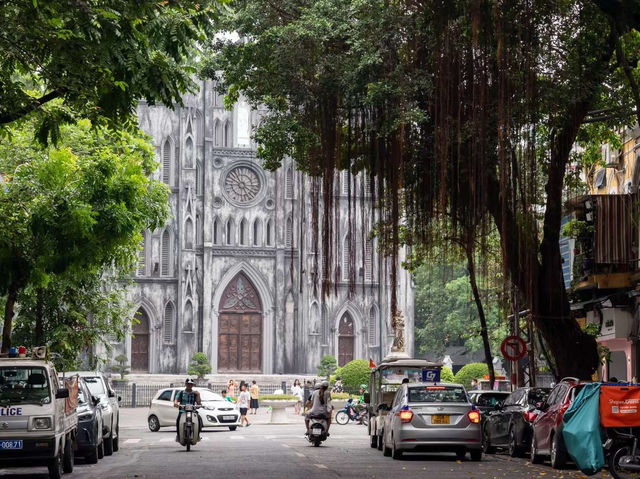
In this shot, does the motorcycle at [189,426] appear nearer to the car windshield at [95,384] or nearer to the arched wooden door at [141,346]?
the car windshield at [95,384]

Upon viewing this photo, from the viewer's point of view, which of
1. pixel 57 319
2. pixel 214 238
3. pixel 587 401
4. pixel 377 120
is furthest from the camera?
pixel 214 238

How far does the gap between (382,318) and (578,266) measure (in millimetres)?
35099

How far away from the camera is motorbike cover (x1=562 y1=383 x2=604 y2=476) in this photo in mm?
15211

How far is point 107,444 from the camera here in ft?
79.0

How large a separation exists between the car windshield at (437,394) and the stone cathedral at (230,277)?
41779mm

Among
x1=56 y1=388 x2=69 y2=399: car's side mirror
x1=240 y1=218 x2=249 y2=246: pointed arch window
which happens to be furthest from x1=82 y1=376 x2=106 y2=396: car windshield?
x1=240 y1=218 x2=249 y2=246: pointed arch window

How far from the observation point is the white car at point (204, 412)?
3538cm

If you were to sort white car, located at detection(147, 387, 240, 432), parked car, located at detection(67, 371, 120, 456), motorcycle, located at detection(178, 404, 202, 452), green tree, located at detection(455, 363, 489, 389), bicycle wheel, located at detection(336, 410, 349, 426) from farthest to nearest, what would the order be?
green tree, located at detection(455, 363, 489, 389)
bicycle wheel, located at detection(336, 410, 349, 426)
white car, located at detection(147, 387, 240, 432)
motorcycle, located at detection(178, 404, 202, 452)
parked car, located at detection(67, 371, 120, 456)

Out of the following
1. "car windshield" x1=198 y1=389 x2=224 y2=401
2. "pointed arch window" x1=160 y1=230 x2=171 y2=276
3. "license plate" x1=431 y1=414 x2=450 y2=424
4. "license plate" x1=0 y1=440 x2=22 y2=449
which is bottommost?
"car windshield" x1=198 y1=389 x2=224 y2=401

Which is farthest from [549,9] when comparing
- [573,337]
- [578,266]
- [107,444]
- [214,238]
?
[214,238]

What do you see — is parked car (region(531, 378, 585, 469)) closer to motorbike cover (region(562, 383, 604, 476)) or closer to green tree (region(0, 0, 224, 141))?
motorbike cover (region(562, 383, 604, 476))

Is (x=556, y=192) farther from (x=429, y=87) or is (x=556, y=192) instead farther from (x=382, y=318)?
(x=382, y=318)

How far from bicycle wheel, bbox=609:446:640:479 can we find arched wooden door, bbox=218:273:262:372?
5110cm

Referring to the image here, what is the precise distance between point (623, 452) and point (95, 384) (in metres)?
13.3
